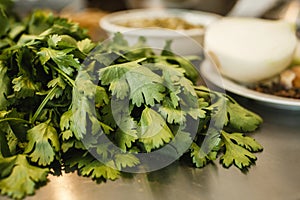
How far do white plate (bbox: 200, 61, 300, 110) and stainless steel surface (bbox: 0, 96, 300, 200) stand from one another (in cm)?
17

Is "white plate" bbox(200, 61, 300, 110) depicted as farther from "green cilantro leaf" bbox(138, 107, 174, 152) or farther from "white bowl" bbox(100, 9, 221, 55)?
"green cilantro leaf" bbox(138, 107, 174, 152)

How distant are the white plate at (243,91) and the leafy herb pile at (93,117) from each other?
0.50 feet

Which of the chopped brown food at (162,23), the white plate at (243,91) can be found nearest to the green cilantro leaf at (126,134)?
the white plate at (243,91)

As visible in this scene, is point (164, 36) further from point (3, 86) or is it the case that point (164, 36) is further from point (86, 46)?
point (3, 86)

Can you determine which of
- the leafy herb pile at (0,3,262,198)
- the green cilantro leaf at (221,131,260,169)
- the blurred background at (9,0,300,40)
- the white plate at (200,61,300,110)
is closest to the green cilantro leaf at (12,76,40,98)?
the leafy herb pile at (0,3,262,198)

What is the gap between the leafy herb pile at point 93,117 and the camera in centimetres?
66

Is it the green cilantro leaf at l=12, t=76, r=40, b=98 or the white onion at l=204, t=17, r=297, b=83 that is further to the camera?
the white onion at l=204, t=17, r=297, b=83

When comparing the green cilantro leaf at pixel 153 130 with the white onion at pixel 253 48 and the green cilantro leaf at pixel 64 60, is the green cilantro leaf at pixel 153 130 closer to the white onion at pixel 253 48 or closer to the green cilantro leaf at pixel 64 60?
the green cilantro leaf at pixel 64 60

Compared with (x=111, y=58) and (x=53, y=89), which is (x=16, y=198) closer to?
(x=53, y=89)

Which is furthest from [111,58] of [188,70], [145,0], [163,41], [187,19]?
[145,0]

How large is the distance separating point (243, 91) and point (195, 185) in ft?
1.15

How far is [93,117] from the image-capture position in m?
0.66

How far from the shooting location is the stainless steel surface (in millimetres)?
628

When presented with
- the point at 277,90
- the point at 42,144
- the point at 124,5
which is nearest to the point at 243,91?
the point at 277,90
